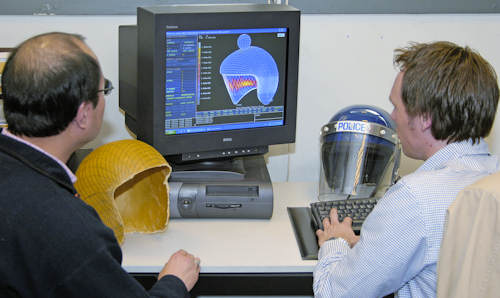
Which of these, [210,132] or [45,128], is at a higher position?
[45,128]

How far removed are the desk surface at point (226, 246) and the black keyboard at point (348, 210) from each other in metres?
0.09

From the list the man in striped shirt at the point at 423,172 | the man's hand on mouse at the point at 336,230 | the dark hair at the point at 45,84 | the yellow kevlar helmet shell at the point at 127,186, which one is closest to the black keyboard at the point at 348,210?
the man's hand on mouse at the point at 336,230

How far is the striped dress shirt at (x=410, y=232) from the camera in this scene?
4.33ft

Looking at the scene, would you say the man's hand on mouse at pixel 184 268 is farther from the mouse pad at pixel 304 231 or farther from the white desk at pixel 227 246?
the mouse pad at pixel 304 231

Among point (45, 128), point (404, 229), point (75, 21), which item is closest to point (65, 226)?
point (45, 128)

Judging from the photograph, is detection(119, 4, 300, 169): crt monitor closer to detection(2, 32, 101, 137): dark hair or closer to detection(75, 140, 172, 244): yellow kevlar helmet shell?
detection(75, 140, 172, 244): yellow kevlar helmet shell

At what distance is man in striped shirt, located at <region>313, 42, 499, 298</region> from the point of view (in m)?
1.33

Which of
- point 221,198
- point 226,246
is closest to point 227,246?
point 226,246

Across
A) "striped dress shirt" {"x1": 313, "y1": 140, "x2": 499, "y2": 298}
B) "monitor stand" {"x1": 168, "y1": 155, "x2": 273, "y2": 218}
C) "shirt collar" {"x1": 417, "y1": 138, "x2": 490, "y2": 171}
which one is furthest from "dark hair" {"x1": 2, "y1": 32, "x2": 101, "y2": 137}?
"shirt collar" {"x1": 417, "y1": 138, "x2": 490, "y2": 171}

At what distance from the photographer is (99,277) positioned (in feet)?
3.94

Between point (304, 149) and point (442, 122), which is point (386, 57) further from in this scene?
point (442, 122)

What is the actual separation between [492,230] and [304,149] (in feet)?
4.71

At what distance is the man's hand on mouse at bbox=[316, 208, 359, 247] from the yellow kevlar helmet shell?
464 mm

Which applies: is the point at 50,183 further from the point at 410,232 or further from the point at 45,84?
the point at 410,232
